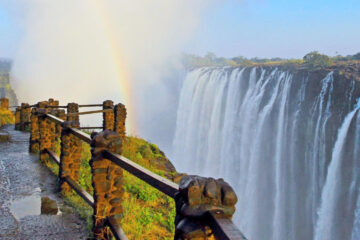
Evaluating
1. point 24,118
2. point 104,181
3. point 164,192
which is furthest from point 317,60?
point 164,192

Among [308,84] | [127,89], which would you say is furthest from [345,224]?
[127,89]

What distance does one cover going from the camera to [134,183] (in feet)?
26.9

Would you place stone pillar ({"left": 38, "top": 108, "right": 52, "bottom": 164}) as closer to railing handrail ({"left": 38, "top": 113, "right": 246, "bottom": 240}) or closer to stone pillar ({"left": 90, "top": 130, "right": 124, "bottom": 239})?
railing handrail ({"left": 38, "top": 113, "right": 246, "bottom": 240})

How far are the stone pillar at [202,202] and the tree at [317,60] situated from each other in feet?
74.6

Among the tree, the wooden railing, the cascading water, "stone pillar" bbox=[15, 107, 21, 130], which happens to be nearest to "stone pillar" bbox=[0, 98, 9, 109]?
"stone pillar" bbox=[15, 107, 21, 130]

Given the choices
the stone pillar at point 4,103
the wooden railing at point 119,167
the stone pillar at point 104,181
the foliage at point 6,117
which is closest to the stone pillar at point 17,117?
the foliage at point 6,117

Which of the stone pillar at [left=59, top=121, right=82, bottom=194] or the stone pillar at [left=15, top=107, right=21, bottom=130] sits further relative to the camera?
the stone pillar at [left=15, top=107, right=21, bottom=130]

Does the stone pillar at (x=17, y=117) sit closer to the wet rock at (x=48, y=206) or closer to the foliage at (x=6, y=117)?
the foliage at (x=6, y=117)

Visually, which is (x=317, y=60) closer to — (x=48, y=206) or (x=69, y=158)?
(x=69, y=158)

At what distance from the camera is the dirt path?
145 inches

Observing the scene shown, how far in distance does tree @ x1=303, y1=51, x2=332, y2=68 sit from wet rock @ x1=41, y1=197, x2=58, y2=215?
2117cm

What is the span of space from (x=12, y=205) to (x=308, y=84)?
20.1 m

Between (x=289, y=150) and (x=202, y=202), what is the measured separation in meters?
22.4

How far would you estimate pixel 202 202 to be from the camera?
61.4 inches
